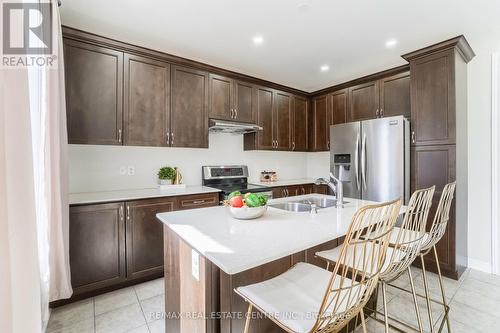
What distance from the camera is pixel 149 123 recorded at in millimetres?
2779

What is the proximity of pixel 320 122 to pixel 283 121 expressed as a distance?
28.2 inches

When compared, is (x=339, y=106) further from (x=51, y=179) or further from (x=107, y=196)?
(x=51, y=179)

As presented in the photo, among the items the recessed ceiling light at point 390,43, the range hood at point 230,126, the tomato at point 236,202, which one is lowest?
the tomato at point 236,202

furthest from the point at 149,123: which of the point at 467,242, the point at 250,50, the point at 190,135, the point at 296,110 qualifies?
the point at 467,242

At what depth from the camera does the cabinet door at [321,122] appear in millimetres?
4180

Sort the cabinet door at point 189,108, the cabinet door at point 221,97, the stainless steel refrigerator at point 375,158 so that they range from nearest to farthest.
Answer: the stainless steel refrigerator at point 375,158 < the cabinet door at point 189,108 < the cabinet door at point 221,97

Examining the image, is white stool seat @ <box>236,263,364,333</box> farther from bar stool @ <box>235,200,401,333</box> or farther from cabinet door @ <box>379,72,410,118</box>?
cabinet door @ <box>379,72,410,118</box>

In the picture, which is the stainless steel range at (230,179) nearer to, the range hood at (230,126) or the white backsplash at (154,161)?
the white backsplash at (154,161)

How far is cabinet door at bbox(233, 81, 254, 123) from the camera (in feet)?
11.5

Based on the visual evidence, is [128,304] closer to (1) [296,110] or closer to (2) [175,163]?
(2) [175,163]

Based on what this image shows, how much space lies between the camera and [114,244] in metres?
2.33

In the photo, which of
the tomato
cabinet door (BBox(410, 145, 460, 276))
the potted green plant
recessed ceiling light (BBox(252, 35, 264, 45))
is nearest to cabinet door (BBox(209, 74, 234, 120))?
recessed ceiling light (BBox(252, 35, 264, 45))

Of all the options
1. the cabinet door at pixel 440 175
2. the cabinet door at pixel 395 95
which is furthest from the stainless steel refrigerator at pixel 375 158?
the cabinet door at pixel 395 95

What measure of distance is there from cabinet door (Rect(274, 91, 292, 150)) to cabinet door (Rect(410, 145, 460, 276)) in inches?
72.5
